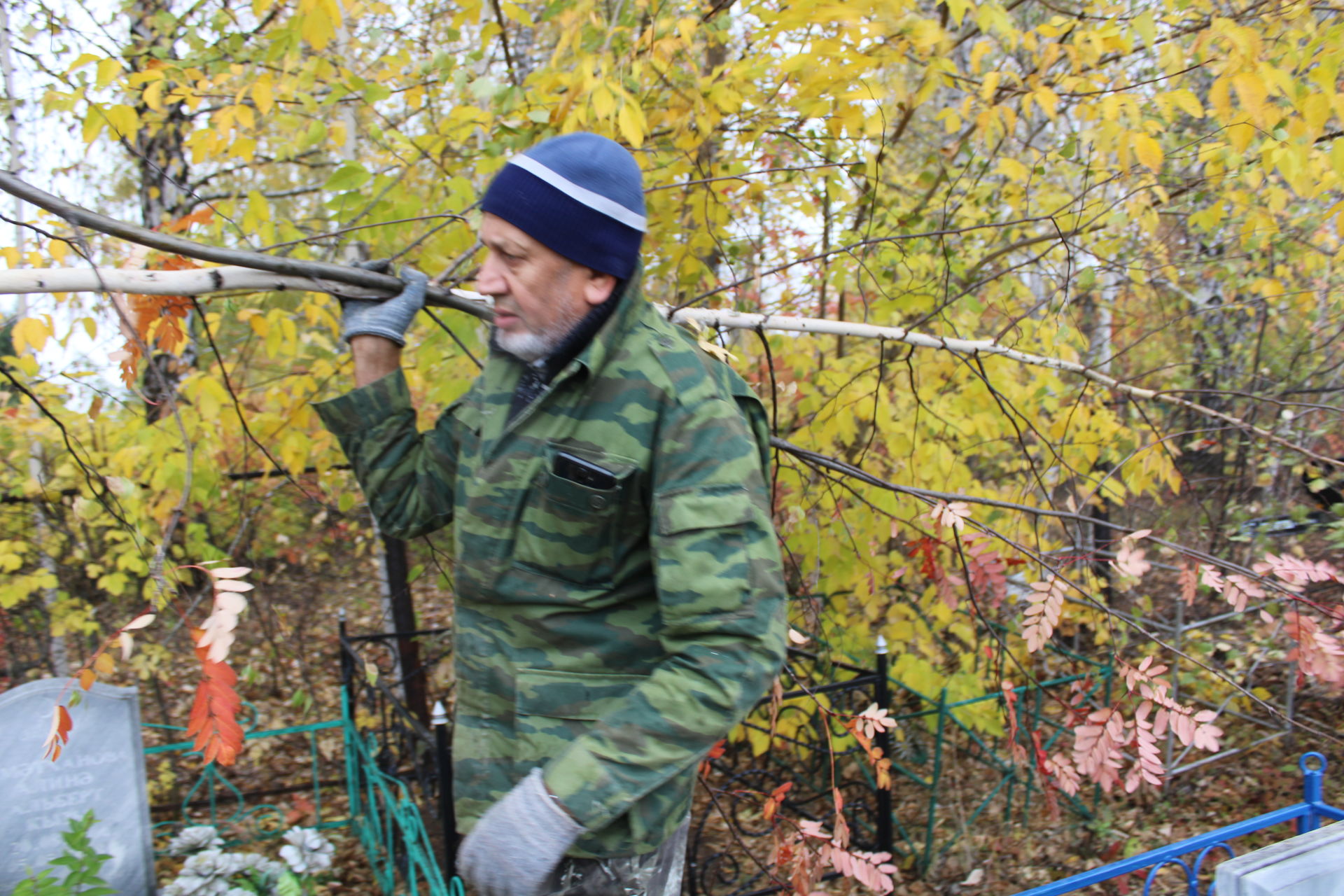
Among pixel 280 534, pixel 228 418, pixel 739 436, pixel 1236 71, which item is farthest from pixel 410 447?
pixel 280 534

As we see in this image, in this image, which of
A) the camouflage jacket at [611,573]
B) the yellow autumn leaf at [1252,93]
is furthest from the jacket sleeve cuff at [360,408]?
the yellow autumn leaf at [1252,93]

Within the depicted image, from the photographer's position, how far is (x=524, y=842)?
4.66 ft

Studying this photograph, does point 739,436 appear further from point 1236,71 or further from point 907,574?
point 907,574

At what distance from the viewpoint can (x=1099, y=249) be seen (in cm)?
386

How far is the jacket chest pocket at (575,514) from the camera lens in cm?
156

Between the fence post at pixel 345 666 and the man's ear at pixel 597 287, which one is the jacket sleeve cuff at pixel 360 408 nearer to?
the man's ear at pixel 597 287

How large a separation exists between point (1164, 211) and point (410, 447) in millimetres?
3307

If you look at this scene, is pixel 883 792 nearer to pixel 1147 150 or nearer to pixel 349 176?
pixel 1147 150

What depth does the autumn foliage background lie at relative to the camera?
8.29 feet

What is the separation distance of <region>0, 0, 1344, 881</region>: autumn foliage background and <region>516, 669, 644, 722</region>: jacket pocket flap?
72 centimetres

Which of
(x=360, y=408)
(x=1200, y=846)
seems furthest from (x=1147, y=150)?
(x=360, y=408)

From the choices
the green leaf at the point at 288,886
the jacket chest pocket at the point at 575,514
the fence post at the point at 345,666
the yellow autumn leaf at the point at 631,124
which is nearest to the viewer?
the jacket chest pocket at the point at 575,514

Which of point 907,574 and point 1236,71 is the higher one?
point 1236,71

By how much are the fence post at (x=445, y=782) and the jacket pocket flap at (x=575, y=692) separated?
48.1 inches
